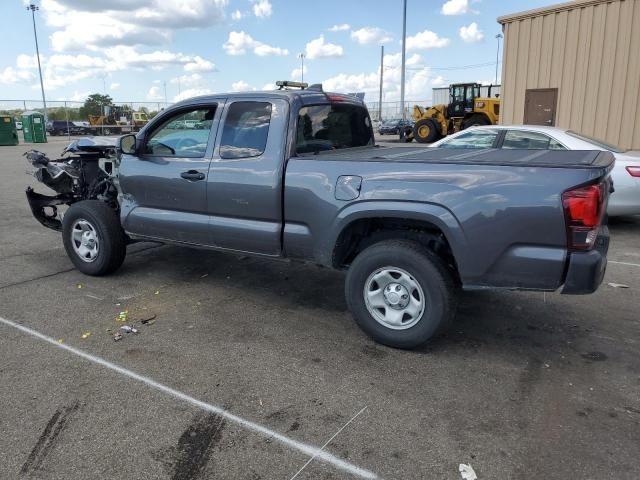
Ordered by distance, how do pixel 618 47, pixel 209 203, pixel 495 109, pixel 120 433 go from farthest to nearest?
1. pixel 495 109
2. pixel 618 47
3. pixel 209 203
4. pixel 120 433

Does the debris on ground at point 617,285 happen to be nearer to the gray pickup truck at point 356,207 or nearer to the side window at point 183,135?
the gray pickup truck at point 356,207

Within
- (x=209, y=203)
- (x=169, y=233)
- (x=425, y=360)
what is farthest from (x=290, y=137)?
(x=425, y=360)

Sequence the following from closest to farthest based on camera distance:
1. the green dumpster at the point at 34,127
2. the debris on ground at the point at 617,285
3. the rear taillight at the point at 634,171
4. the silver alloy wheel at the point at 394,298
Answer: the silver alloy wheel at the point at 394,298
the debris on ground at the point at 617,285
the rear taillight at the point at 634,171
the green dumpster at the point at 34,127

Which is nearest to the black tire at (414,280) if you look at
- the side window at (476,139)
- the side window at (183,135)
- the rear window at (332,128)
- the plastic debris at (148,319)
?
the rear window at (332,128)

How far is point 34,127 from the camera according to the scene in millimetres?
31938

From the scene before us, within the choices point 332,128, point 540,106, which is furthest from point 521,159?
point 540,106

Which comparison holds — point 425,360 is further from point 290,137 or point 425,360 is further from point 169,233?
point 169,233

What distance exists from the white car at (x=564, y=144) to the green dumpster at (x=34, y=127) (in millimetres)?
31048

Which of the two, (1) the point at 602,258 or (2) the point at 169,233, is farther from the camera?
Result: (2) the point at 169,233

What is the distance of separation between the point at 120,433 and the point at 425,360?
2032mm

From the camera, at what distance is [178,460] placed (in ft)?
8.82

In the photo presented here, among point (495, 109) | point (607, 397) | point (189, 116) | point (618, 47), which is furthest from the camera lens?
point (495, 109)

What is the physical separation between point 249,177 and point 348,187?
36.3 inches

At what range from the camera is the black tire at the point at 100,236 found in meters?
5.41
